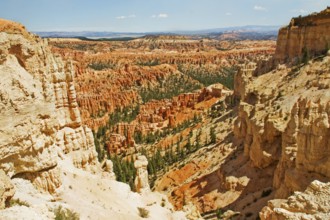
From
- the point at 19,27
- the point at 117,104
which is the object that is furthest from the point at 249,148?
the point at 117,104

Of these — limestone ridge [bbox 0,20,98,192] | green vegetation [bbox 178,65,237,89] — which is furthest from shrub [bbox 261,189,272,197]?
green vegetation [bbox 178,65,237,89]

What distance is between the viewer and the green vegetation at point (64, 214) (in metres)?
12.2

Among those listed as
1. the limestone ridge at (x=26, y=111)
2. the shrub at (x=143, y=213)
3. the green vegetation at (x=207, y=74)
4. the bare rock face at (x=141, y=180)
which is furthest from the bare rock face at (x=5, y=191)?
the green vegetation at (x=207, y=74)

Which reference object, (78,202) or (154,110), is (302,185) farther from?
(154,110)

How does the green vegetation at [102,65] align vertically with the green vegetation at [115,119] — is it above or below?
above

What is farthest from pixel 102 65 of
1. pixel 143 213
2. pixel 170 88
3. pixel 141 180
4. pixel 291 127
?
pixel 143 213

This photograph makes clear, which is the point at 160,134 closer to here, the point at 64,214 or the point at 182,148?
the point at 182,148

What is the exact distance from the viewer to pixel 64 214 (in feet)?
41.6

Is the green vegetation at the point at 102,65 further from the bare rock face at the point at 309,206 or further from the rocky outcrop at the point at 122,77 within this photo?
the bare rock face at the point at 309,206

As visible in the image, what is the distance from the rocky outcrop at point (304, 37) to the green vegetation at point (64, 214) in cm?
3511

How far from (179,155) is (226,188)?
18672mm

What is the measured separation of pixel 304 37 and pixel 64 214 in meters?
39.8

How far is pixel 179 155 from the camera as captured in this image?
46.9 m

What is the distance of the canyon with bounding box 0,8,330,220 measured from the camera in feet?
42.0
